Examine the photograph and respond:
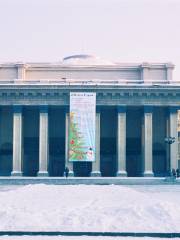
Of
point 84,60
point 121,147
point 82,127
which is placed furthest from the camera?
point 84,60

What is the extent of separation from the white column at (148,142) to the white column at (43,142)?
9.32 m

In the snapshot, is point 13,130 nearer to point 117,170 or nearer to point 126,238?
point 117,170

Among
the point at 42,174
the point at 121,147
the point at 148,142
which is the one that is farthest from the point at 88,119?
the point at 42,174

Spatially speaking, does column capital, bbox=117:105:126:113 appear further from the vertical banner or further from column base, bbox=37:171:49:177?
column base, bbox=37:171:49:177

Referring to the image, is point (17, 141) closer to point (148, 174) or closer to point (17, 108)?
point (17, 108)

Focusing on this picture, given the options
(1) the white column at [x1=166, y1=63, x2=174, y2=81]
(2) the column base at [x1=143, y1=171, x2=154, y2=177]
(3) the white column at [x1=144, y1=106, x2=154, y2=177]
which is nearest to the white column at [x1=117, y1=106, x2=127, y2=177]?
(2) the column base at [x1=143, y1=171, x2=154, y2=177]

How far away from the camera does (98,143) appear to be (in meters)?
40.8

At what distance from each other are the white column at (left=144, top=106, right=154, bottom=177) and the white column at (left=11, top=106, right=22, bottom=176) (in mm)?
11794

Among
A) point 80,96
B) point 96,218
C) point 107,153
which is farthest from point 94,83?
point 96,218

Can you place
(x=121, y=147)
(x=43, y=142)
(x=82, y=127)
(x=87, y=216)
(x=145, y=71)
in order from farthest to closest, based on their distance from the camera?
(x=145, y=71)
(x=43, y=142)
(x=121, y=147)
(x=82, y=127)
(x=87, y=216)

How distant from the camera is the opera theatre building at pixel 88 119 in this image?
40250mm

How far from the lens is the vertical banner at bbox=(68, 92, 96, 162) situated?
1543 inches

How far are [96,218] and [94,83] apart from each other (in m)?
27.9

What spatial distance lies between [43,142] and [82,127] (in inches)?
165
